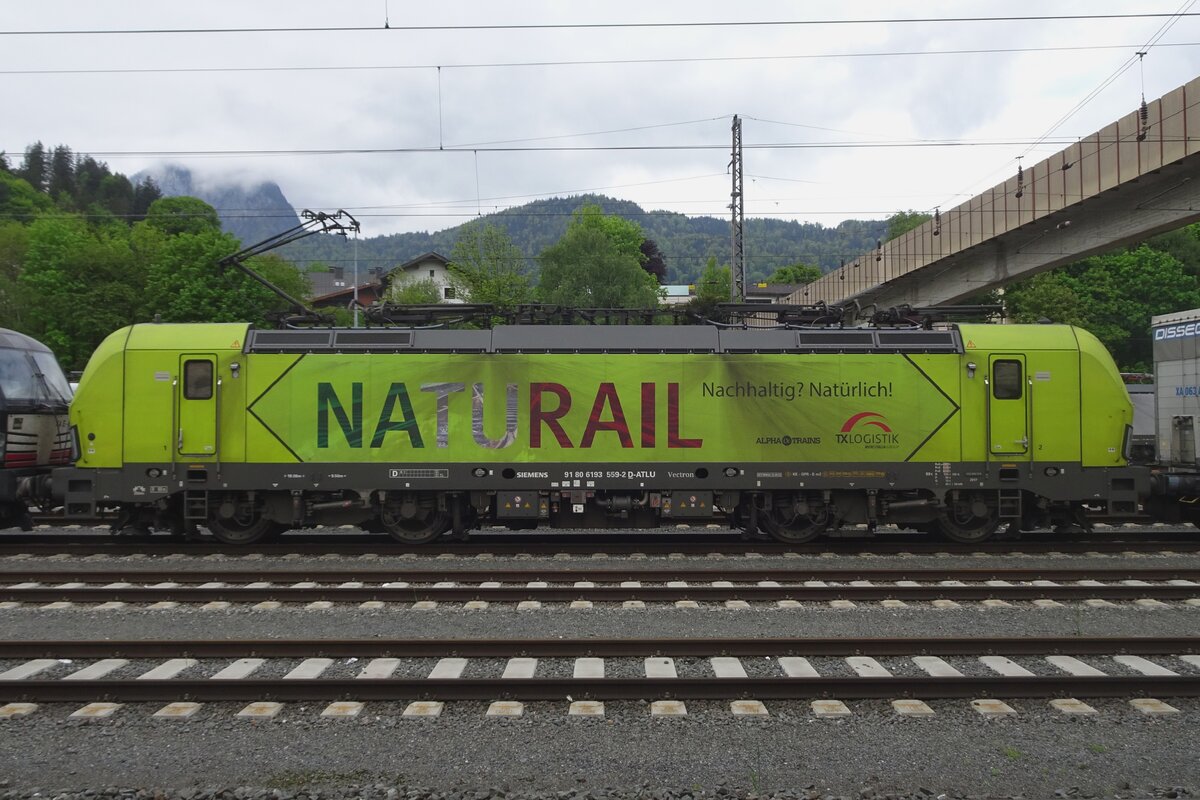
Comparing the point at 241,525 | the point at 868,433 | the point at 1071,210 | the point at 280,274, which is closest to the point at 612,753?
the point at 868,433

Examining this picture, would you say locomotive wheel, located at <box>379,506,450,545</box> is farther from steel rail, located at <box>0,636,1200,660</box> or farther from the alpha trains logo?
the alpha trains logo

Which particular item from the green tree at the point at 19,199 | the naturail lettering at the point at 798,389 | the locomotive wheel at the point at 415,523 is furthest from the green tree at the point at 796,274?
the locomotive wheel at the point at 415,523

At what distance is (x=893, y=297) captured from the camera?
3170cm

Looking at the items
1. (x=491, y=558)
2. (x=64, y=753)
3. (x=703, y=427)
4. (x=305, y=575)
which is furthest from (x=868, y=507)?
(x=64, y=753)

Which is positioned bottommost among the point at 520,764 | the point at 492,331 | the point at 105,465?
the point at 520,764

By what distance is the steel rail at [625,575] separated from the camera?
10336 millimetres

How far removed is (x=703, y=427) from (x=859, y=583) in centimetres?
341

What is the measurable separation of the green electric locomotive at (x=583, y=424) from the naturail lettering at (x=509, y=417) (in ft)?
0.10

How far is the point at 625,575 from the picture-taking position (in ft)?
34.3

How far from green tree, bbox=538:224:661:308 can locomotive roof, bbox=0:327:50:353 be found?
3239cm

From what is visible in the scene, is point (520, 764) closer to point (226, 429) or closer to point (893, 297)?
point (226, 429)

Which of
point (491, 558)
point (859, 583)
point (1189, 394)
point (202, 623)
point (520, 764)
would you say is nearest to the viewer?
point (520, 764)

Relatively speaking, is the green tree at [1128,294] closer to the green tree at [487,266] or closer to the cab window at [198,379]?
the green tree at [487,266]

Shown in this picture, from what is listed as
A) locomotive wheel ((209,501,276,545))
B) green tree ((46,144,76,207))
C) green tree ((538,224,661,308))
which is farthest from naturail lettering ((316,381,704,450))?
green tree ((46,144,76,207))
